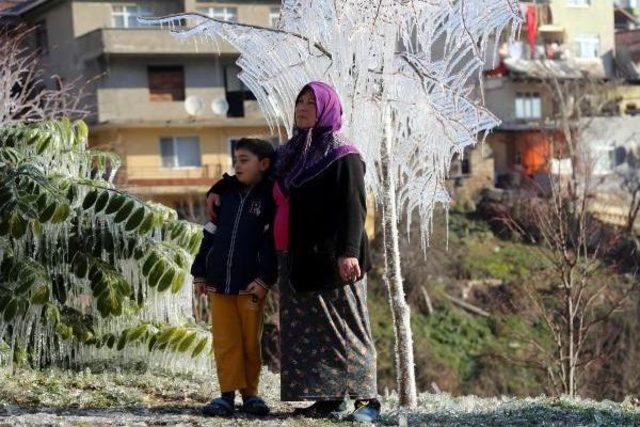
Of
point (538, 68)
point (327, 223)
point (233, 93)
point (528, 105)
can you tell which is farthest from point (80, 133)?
point (528, 105)

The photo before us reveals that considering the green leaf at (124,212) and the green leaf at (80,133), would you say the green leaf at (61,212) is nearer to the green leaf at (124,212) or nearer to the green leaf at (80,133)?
the green leaf at (124,212)

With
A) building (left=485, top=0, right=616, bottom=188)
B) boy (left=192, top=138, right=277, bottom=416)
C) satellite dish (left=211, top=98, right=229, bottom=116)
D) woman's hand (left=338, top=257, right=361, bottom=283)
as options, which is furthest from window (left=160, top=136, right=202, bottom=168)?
woman's hand (left=338, top=257, right=361, bottom=283)

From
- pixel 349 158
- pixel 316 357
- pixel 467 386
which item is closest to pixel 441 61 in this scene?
pixel 349 158

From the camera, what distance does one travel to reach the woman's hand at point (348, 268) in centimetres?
670

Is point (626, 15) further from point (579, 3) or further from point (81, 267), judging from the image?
point (81, 267)

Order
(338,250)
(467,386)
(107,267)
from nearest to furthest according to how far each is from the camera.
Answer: (338,250) < (107,267) < (467,386)

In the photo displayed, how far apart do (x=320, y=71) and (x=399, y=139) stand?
734 mm

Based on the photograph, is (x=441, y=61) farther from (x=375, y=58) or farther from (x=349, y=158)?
(x=349, y=158)

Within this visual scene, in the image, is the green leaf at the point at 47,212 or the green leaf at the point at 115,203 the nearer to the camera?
the green leaf at the point at 47,212

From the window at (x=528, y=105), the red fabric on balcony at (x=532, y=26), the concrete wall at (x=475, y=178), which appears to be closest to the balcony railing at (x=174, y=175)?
the concrete wall at (x=475, y=178)

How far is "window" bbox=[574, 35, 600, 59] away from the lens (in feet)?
172

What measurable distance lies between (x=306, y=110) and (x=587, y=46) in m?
47.9

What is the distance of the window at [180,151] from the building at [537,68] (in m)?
12.1

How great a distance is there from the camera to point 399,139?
8.39 metres
